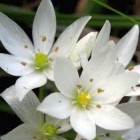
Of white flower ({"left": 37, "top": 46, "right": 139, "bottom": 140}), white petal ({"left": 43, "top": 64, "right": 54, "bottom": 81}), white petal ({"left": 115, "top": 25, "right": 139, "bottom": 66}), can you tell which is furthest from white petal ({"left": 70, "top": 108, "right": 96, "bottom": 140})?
white petal ({"left": 115, "top": 25, "right": 139, "bottom": 66})

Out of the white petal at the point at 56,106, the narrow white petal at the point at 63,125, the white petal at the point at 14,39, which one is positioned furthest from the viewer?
the white petal at the point at 14,39

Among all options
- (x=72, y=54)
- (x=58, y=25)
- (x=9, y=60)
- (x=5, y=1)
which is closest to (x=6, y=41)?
(x=9, y=60)

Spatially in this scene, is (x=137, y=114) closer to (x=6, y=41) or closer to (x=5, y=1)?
(x=6, y=41)

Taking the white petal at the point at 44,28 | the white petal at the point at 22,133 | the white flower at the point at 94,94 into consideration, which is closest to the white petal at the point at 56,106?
the white flower at the point at 94,94

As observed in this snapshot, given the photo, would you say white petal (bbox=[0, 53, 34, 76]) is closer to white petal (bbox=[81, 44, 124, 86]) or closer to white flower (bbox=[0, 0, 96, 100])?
white flower (bbox=[0, 0, 96, 100])

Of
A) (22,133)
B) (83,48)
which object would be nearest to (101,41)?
(83,48)

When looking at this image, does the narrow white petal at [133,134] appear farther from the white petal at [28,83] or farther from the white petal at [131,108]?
the white petal at [28,83]
